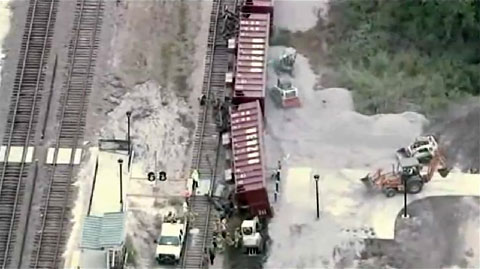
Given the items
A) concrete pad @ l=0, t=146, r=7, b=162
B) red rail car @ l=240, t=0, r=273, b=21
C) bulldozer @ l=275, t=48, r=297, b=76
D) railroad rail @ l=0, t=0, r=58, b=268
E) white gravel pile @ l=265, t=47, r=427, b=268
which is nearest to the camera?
white gravel pile @ l=265, t=47, r=427, b=268

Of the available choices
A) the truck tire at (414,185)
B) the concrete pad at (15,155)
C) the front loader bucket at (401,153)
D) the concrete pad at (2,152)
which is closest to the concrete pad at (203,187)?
the concrete pad at (15,155)

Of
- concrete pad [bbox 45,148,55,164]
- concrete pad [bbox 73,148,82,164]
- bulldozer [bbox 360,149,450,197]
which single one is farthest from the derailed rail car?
concrete pad [bbox 45,148,55,164]

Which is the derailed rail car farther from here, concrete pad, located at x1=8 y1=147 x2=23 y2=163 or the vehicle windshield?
the vehicle windshield

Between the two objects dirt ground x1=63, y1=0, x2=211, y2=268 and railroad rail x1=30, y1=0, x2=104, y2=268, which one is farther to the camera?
dirt ground x1=63, y1=0, x2=211, y2=268

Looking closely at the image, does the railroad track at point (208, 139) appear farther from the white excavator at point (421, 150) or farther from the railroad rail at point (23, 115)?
the white excavator at point (421, 150)

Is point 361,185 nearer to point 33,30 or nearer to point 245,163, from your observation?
point 245,163

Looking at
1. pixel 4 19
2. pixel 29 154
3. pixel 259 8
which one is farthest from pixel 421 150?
pixel 4 19

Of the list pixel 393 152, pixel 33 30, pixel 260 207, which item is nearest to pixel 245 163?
pixel 260 207
